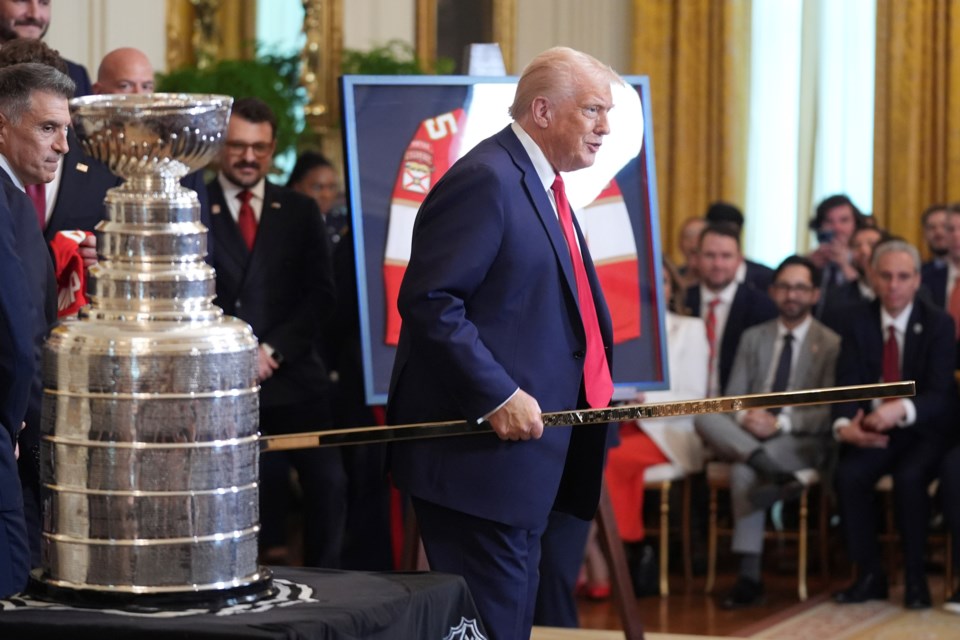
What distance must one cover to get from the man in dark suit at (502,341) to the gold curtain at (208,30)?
→ 6.18 meters

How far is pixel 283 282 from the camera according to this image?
16.9 ft

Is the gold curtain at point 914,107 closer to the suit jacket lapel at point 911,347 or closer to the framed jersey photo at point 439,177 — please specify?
the suit jacket lapel at point 911,347

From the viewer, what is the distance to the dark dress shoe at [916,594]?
6.24m

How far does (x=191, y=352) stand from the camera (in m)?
1.91

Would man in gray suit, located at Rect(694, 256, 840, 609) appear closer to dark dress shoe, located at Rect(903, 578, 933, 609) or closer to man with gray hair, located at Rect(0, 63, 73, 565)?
dark dress shoe, located at Rect(903, 578, 933, 609)

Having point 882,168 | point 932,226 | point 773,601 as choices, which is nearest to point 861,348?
point 773,601

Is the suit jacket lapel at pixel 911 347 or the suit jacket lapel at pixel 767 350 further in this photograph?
the suit jacket lapel at pixel 767 350

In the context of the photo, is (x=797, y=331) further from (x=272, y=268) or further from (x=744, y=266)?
(x=272, y=268)

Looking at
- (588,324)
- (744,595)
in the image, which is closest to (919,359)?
(744,595)

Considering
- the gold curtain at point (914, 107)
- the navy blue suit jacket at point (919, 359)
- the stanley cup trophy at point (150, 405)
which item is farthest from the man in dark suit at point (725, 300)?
the stanley cup trophy at point (150, 405)

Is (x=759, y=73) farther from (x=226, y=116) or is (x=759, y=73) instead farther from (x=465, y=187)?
(x=226, y=116)

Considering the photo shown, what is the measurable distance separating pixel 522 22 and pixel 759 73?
1.52 m

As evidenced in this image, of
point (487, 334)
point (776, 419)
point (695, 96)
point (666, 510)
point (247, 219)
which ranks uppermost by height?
point (695, 96)

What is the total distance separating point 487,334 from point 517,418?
0.61ft
